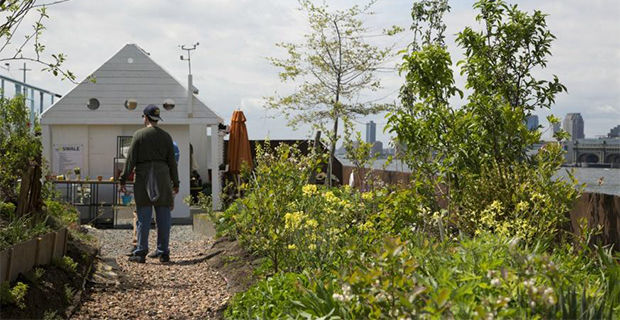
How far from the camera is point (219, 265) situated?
9.33 m

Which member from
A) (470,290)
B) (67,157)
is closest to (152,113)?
(470,290)

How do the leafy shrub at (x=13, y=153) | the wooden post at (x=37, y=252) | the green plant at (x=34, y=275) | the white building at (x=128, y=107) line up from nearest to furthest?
1. the green plant at (x=34, y=275)
2. the wooden post at (x=37, y=252)
3. the leafy shrub at (x=13, y=153)
4. the white building at (x=128, y=107)

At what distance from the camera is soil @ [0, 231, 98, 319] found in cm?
593

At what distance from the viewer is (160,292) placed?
7.94m

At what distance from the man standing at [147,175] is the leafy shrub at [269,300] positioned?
4467mm

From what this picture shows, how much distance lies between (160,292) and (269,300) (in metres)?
3.03

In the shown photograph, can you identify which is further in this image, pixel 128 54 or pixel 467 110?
pixel 128 54

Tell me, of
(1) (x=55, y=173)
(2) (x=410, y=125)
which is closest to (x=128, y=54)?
(1) (x=55, y=173)

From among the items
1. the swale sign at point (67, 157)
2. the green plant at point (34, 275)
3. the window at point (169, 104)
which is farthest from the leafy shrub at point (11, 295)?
the swale sign at point (67, 157)

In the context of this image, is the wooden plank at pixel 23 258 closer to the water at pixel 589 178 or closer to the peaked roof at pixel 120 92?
the water at pixel 589 178

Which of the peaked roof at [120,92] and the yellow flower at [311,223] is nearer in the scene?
the yellow flower at [311,223]

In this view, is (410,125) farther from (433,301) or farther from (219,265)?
(433,301)

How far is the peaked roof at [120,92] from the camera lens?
1783 cm

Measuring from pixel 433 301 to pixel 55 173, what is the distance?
53.4 ft
